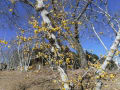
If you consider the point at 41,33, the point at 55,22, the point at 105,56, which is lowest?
the point at 105,56

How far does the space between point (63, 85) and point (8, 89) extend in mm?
4509

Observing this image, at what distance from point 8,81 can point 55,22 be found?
5539mm

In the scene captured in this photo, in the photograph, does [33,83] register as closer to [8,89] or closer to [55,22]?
[8,89]

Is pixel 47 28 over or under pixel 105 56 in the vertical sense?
over

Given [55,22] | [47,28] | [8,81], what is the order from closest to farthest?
[47,28] < [55,22] < [8,81]

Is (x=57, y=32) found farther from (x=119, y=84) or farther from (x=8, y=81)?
(x=119, y=84)

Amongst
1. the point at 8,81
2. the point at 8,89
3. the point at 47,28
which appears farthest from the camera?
the point at 8,81

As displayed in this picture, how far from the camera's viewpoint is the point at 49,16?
115 inches

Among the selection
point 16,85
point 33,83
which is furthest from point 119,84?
point 16,85

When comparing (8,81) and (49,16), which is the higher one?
(49,16)

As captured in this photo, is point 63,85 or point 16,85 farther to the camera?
point 16,85

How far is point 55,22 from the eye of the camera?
285cm

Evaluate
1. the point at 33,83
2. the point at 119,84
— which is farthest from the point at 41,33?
the point at 119,84

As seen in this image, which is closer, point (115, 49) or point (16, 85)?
point (115, 49)
